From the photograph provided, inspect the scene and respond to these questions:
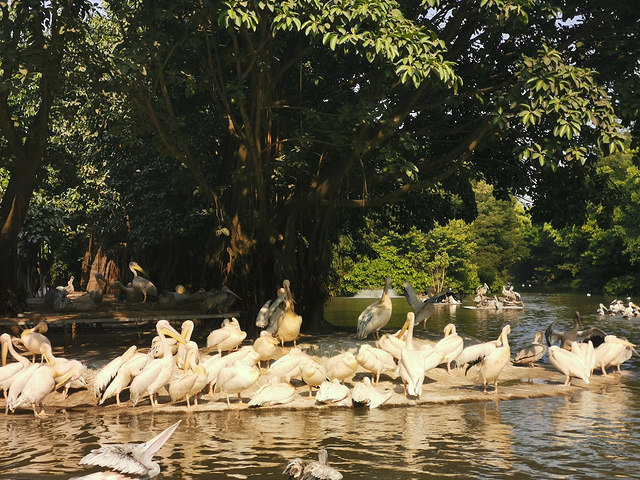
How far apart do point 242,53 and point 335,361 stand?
715cm

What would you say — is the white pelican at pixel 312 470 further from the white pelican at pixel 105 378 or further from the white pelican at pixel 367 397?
the white pelican at pixel 105 378

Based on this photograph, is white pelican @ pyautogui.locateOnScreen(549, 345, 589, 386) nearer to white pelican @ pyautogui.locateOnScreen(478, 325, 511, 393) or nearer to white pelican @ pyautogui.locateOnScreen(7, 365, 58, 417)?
white pelican @ pyautogui.locateOnScreen(478, 325, 511, 393)

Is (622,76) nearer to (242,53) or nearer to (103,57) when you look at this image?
(242,53)

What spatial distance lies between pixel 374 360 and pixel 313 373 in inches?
56.5

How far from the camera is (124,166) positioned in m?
27.9

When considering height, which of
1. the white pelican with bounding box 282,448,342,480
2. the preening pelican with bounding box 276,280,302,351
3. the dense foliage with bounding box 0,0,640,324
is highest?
the dense foliage with bounding box 0,0,640,324

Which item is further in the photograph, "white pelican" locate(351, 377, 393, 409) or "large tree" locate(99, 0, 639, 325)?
"large tree" locate(99, 0, 639, 325)

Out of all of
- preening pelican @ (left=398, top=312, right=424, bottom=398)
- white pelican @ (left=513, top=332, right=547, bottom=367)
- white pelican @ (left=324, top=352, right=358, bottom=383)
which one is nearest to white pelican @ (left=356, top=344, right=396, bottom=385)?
white pelican @ (left=324, top=352, right=358, bottom=383)

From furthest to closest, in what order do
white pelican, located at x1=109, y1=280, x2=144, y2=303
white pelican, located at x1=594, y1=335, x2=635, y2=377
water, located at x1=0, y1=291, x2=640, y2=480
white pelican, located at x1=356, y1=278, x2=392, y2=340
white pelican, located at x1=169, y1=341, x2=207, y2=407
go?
white pelican, located at x1=109, y1=280, x2=144, y2=303 < white pelican, located at x1=356, y1=278, x2=392, y2=340 < white pelican, located at x1=594, y1=335, x2=635, y2=377 < white pelican, located at x1=169, y1=341, x2=207, y2=407 < water, located at x1=0, y1=291, x2=640, y2=480

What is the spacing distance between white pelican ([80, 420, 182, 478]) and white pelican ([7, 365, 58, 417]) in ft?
16.2

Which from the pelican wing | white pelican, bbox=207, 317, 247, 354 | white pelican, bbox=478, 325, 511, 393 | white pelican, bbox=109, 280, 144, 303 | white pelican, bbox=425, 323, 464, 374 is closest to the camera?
the pelican wing

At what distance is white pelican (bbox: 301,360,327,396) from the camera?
14.1 meters

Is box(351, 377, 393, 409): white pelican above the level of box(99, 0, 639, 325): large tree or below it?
below

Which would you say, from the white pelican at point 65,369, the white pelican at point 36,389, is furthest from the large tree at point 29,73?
the white pelican at point 36,389
